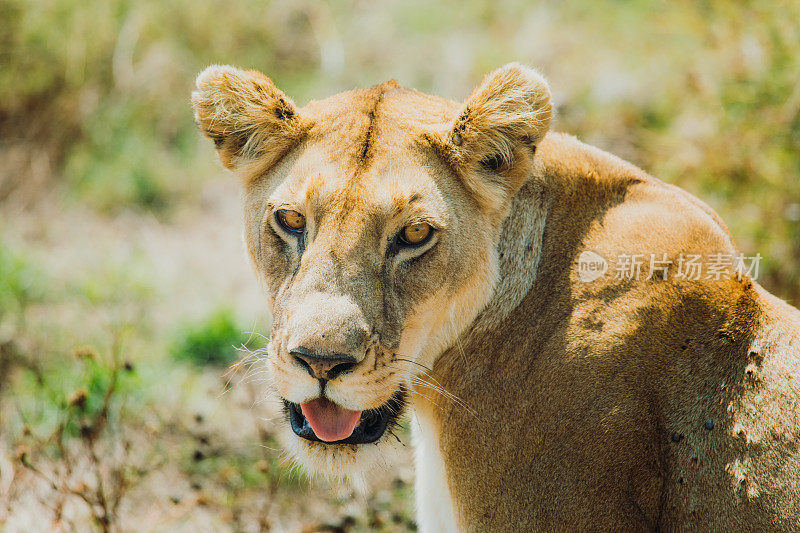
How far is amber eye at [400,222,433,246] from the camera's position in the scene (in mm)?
3234

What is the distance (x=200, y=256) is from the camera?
8.80 metres

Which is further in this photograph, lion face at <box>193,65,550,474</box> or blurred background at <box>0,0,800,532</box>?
blurred background at <box>0,0,800,532</box>

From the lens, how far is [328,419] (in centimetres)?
323

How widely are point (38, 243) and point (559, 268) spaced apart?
22.9ft

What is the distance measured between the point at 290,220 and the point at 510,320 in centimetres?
104

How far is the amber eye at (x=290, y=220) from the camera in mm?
3328

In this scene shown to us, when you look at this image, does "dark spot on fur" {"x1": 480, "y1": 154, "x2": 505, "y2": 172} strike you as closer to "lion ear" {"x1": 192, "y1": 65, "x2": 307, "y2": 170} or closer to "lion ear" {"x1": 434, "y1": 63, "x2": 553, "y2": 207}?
"lion ear" {"x1": 434, "y1": 63, "x2": 553, "y2": 207}

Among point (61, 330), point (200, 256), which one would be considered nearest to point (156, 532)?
point (61, 330)

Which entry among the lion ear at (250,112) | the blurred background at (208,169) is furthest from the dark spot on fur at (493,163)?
the blurred background at (208,169)

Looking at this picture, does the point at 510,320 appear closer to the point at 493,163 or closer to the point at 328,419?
the point at 493,163

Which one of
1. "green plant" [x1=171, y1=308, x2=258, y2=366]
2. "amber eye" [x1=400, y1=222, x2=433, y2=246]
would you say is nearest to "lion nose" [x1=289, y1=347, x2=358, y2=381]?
"amber eye" [x1=400, y1=222, x2=433, y2=246]

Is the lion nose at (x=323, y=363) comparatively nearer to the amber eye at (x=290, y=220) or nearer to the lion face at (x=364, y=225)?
the lion face at (x=364, y=225)

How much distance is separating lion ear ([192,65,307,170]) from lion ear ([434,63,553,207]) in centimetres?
69

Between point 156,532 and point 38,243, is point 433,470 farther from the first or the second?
point 38,243
